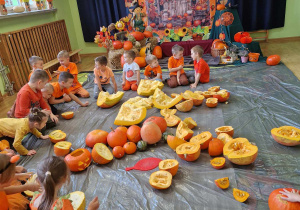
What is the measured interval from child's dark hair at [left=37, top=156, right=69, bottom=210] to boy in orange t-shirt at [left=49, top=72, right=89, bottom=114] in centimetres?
224

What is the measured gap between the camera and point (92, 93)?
14.2 ft

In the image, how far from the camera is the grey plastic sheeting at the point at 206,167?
188 cm

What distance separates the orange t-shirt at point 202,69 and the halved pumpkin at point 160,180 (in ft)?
7.78

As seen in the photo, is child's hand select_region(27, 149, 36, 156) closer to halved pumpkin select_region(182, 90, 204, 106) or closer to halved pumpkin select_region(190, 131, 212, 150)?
halved pumpkin select_region(190, 131, 212, 150)

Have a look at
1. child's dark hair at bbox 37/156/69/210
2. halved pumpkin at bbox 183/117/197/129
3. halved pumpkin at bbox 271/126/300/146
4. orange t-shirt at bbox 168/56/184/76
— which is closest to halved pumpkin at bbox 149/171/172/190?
child's dark hair at bbox 37/156/69/210

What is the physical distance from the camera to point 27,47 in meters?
5.32

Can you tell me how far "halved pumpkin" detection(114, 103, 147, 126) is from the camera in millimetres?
2916

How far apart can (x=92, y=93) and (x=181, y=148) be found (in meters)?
2.49

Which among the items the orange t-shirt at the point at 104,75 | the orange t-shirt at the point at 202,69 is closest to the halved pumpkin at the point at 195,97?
the orange t-shirt at the point at 202,69

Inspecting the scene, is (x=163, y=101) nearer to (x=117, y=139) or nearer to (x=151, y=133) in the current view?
(x=151, y=133)

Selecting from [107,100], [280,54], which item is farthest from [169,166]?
[280,54]

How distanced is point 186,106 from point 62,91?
1.96 meters

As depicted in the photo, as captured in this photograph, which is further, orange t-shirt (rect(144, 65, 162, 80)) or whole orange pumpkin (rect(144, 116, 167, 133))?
orange t-shirt (rect(144, 65, 162, 80))

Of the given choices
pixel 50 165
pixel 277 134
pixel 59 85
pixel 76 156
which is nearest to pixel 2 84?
pixel 59 85
